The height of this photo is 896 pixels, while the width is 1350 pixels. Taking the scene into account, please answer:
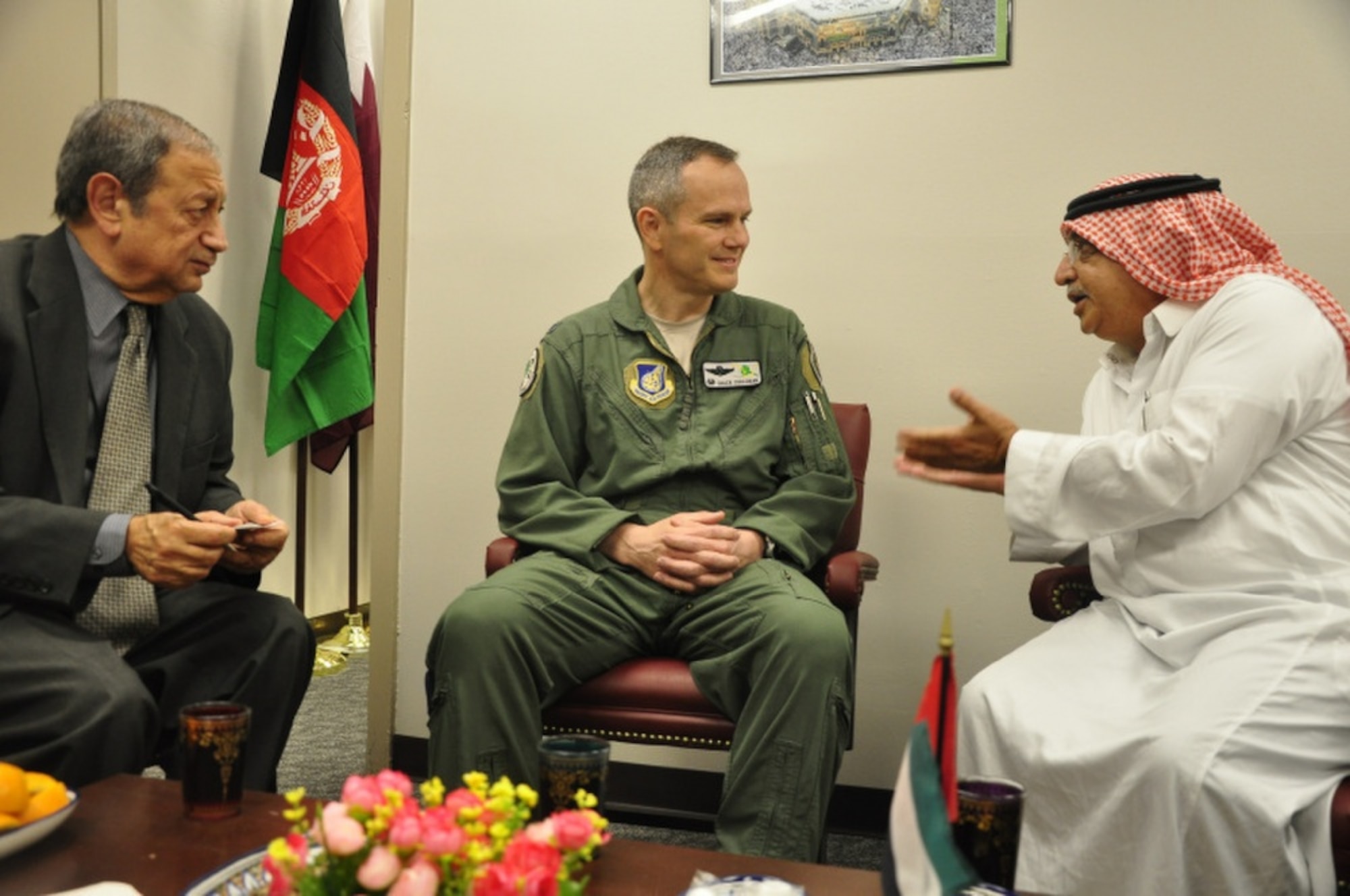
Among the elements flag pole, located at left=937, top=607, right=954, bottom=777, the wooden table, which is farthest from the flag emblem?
flag pole, located at left=937, top=607, right=954, bottom=777

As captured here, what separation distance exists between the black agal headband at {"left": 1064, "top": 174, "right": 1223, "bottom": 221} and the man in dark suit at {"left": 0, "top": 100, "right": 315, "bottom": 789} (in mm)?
1693

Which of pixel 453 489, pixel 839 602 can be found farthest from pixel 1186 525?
pixel 453 489

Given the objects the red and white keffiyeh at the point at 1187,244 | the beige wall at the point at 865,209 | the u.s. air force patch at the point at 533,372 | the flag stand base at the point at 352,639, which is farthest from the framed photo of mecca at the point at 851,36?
the flag stand base at the point at 352,639

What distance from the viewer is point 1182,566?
2.14 m

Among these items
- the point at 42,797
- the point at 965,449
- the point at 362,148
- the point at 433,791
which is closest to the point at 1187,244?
the point at 965,449

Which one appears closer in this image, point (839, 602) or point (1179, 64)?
point (839, 602)

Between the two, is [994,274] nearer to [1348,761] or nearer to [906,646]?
[906,646]

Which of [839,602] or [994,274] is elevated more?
[994,274]

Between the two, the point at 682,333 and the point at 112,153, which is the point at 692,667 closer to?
the point at 682,333

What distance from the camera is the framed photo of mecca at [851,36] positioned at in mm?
2928

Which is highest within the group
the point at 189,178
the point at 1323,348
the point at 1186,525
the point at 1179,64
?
the point at 1179,64

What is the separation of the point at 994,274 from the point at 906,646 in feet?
3.07

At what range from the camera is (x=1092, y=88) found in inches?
112

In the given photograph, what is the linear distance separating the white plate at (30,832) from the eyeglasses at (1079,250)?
76.0 inches
